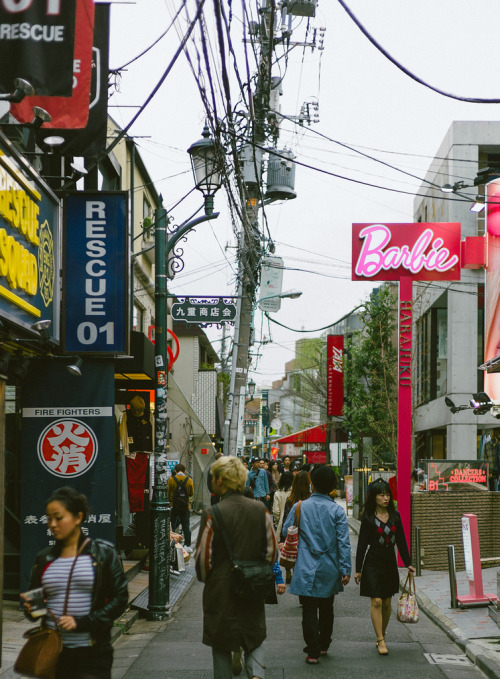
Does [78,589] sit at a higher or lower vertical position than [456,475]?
higher

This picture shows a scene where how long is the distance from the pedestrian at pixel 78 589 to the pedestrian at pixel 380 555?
4.16 meters

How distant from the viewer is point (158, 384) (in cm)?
1112

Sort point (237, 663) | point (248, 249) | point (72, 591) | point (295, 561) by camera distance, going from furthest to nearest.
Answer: point (248, 249)
point (295, 561)
point (237, 663)
point (72, 591)

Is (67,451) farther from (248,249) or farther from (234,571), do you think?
(248,249)

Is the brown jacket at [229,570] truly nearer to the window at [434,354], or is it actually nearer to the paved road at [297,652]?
the paved road at [297,652]

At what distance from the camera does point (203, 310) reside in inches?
630

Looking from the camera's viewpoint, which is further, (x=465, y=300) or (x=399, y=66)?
(x=465, y=300)

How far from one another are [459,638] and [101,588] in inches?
228

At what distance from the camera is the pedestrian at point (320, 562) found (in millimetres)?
8102

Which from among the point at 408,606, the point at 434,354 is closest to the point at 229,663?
the point at 408,606

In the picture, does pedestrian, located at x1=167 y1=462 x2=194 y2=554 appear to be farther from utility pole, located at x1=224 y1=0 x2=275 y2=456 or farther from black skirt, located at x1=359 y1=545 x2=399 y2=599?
black skirt, located at x1=359 y1=545 x2=399 y2=599

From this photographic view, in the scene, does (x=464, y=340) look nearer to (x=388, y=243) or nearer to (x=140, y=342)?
(x=388, y=243)

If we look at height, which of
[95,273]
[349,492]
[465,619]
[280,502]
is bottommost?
[349,492]

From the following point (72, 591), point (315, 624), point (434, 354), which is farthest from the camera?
point (434, 354)
